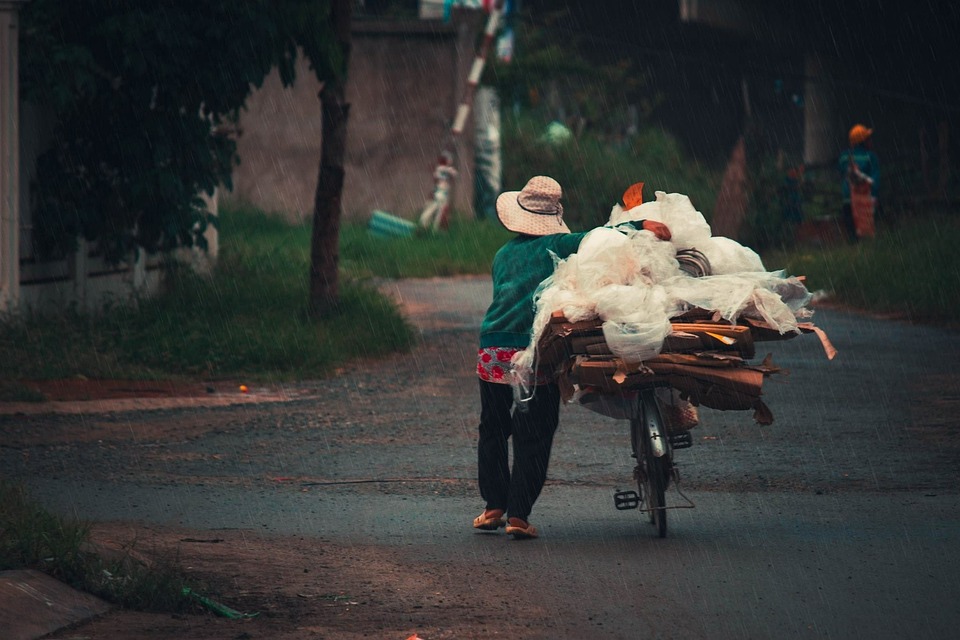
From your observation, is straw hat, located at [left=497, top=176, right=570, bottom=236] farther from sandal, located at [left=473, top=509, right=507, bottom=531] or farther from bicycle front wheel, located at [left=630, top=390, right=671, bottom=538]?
sandal, located at [left=473, top=509, right=507, bottom=531]

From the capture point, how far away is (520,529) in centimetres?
691

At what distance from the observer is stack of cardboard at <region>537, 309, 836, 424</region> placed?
663 cm

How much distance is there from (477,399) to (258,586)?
5.74 m

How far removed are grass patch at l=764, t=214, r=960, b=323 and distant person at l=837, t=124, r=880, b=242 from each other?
1.04ft

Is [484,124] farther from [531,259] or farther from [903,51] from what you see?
A: [531,259]

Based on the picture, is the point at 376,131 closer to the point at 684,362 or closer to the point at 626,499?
the point at 626,499

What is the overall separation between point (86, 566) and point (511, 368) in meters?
2.25

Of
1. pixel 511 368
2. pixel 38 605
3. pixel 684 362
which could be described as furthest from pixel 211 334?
pixel 38 605

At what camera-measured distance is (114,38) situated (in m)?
12.6

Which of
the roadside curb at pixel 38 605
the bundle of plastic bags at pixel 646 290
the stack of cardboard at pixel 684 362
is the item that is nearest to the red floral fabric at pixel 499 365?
the bundle of plastic bags at pixel 646 290

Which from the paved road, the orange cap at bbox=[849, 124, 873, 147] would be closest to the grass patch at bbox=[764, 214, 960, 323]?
the orange cap at bbox=[849, 124, 873, 147]

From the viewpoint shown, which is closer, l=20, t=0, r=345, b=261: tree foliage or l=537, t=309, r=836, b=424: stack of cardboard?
l=537, t=309, r=836, b=424: stack of cardboard

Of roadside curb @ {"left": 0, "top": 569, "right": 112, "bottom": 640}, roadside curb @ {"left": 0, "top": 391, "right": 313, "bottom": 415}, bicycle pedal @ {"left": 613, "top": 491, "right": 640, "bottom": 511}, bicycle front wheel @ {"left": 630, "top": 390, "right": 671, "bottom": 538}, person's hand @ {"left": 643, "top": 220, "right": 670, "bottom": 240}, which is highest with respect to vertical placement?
person's hand @ {"left": 643, "top": 220, "right": 670, "bottom": 240}

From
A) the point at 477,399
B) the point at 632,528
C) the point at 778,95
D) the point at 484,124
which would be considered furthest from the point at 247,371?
the point at 778,95
